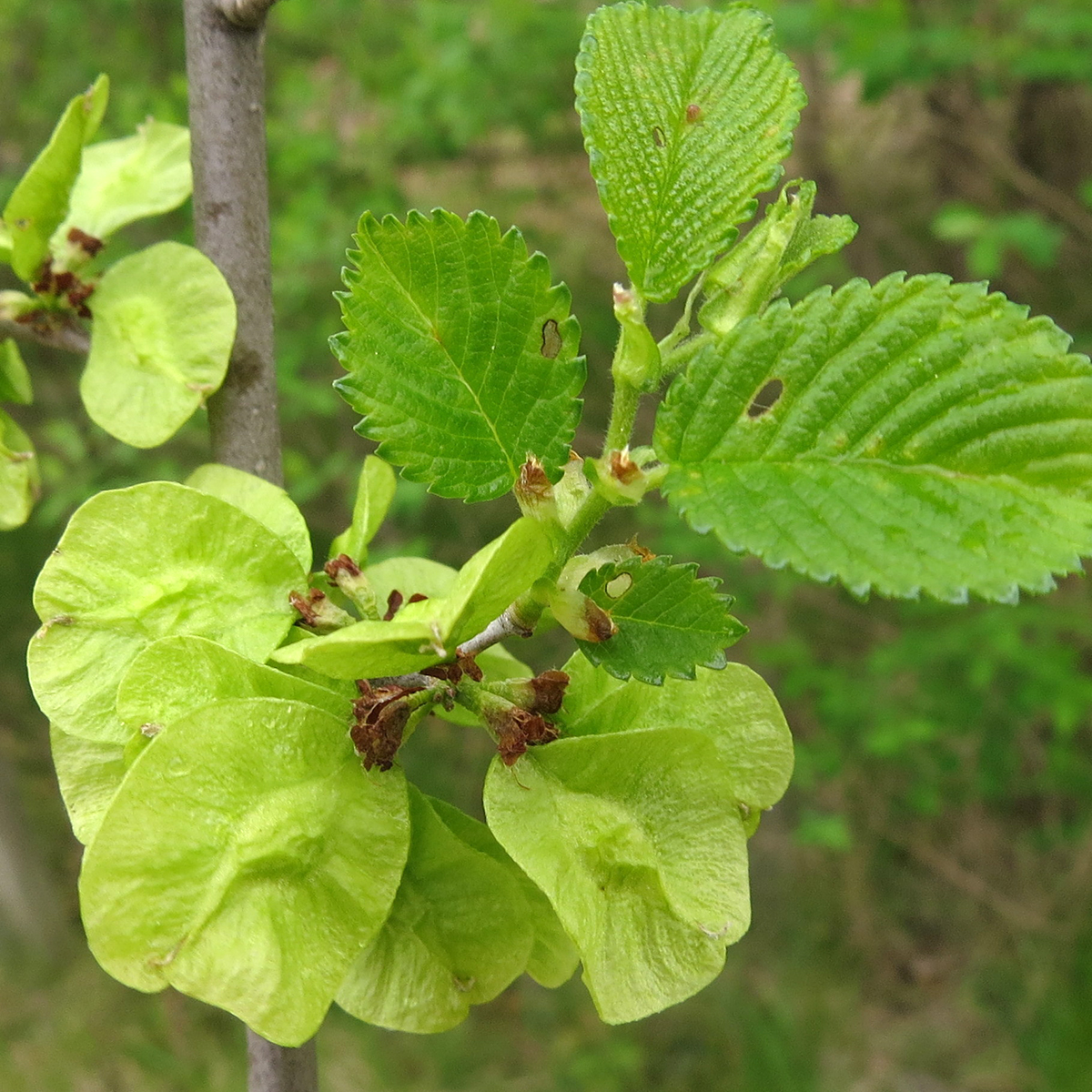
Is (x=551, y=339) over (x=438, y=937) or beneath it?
over

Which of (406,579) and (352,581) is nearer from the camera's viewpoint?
(352,581)

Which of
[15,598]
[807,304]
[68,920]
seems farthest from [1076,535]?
[68,920]

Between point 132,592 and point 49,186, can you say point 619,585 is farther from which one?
point 49,186

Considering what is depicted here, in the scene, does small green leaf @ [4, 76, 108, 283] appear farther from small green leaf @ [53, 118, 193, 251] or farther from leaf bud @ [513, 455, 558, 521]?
leaf bud @ [513, 455, 558, 521]

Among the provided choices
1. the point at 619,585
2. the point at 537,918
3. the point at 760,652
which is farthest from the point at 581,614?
the point at 760,652

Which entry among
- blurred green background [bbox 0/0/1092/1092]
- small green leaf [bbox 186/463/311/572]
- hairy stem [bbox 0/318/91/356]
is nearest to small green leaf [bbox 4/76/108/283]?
hairy stem [bbox 0/318/91/356]
